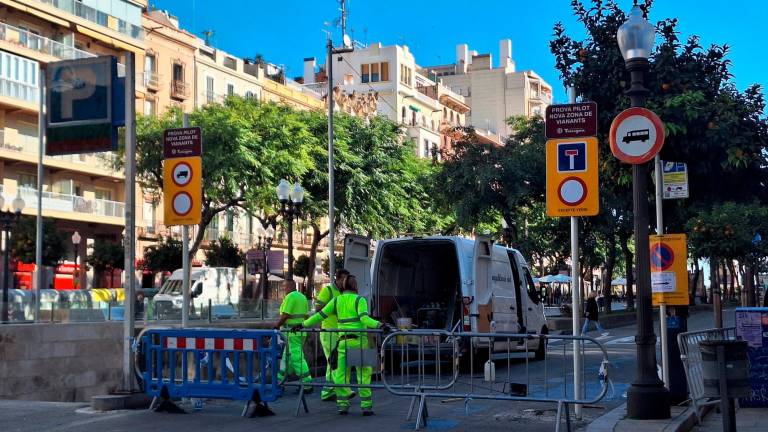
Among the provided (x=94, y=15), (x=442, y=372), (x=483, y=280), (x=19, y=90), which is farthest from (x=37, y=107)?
(x=442, y=372)

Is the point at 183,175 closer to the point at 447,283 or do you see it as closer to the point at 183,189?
the point at 183,189

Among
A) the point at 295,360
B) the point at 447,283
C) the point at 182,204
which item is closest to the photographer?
the point at 295,360

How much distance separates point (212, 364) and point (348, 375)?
5.18 feet

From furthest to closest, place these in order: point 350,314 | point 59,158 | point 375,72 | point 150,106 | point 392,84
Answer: point 375,72, point 392,84, point 150,106, point 59,158, point 350,314

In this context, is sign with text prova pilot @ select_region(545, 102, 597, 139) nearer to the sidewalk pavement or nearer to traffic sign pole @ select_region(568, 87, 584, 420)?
traffic sign pole @ select_region(568, 87, 584, 420)

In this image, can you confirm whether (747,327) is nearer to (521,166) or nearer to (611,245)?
(521,166)

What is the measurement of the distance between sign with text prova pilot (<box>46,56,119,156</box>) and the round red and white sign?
628 cm

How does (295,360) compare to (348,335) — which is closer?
(348,335)

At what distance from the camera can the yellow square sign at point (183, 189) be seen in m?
12.8

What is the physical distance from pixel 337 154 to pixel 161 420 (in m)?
39.5

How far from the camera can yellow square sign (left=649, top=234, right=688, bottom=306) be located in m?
11.4

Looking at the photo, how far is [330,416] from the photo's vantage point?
11.6m

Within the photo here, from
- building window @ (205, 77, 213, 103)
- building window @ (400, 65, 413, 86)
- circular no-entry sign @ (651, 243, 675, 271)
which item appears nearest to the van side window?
circular no-entry sign @ (651, 243, 675, 271)

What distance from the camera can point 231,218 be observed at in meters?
62.9
